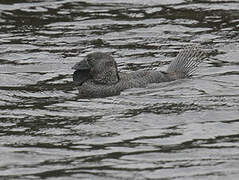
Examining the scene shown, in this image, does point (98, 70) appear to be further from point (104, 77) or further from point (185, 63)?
point (185, 63)

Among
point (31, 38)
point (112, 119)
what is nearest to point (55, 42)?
point (31, 38)

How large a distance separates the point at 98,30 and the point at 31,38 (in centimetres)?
126

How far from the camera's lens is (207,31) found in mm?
17859

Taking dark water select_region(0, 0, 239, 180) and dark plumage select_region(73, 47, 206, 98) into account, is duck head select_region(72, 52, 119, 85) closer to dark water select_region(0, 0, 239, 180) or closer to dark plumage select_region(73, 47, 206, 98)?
dark plumage select_region(73, 47, 206, 98)

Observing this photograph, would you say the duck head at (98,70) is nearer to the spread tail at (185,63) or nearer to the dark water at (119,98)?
the dark water at (119,98)

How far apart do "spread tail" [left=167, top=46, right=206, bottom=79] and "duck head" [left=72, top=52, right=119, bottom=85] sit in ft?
3.24

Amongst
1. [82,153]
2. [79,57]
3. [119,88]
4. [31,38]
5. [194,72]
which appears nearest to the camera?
[82,153]

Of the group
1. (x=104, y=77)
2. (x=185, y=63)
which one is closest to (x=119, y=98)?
(x=104, y=77)

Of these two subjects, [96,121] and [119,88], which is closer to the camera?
[96,121]

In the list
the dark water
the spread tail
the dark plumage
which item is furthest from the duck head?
the spread tail

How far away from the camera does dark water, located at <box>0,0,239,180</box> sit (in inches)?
403

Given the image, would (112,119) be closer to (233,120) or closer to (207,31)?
(233,120)

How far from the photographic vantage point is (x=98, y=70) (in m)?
14.1

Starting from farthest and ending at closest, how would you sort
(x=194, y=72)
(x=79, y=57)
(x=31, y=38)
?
(x=31, y=38), (x=79, y=57), (x=194, y=72)
